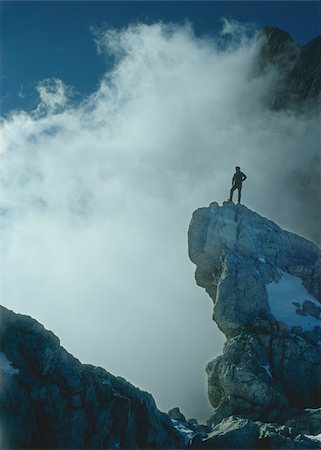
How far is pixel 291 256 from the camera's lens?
59.8 meters

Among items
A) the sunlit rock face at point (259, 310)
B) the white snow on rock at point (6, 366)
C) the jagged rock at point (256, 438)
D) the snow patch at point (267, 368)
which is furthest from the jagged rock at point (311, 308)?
the white snow on rock at point (6, 366)

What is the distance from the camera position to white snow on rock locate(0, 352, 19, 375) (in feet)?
79.9

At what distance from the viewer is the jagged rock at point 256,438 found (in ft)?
97.1

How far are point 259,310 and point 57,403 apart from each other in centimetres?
2923

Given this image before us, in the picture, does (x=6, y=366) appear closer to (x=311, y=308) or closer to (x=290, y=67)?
(x=311, y=308)

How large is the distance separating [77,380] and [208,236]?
3231cm

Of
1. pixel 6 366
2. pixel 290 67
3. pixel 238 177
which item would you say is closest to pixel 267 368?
pixel 238 177

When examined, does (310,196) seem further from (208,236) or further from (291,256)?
(208,236)

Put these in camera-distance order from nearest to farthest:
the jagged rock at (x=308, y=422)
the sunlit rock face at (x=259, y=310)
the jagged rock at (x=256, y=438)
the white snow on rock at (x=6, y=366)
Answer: the white snow on rock at (x=6, y=366)
the jagged rock at (x=256, y=438)
the jagged rock at (x=308, y=422)
the sunlit rock face at (x=259, y=310)

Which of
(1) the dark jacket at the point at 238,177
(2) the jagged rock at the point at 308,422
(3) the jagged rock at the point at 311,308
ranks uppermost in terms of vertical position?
(1) the dark jacket at the point at 238,177

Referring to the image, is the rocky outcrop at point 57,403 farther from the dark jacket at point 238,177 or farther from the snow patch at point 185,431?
the dark jacket at point 238,177

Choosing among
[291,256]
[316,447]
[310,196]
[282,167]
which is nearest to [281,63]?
[282,167]

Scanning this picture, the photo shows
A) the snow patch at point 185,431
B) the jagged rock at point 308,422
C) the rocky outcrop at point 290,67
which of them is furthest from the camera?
the rocky outcrop at point 290,67

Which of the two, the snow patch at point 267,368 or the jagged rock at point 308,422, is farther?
the snow patch at point 267,368
